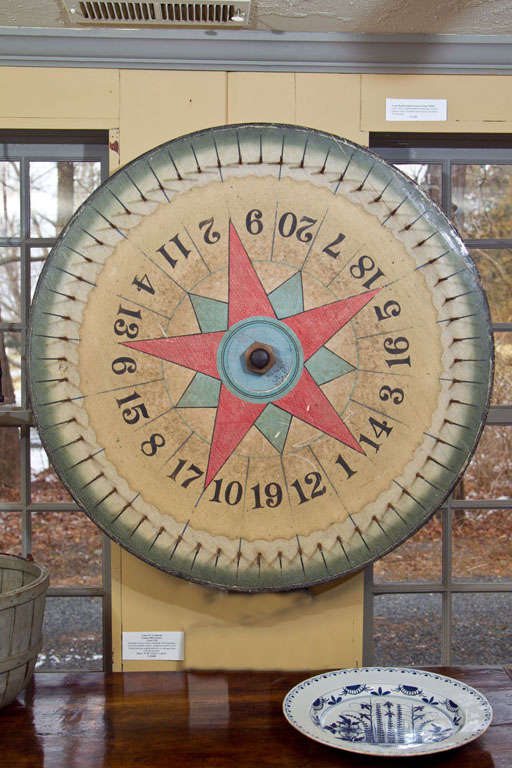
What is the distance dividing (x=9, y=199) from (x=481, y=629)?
1874 mm

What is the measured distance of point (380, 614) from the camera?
191 centimetres

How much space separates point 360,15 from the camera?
1514mm

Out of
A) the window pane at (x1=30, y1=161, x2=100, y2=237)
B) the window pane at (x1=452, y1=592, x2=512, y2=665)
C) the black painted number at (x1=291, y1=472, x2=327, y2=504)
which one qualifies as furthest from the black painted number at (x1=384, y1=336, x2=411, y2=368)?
the window pane at (x1=30, y1=161, x2=100, y2=237)

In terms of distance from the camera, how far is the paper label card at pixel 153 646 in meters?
1.62

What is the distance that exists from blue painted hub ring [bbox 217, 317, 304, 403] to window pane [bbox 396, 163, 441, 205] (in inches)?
26.4

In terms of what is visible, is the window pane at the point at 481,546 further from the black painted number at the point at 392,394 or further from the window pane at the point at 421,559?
the black painted number at the point at 392,394

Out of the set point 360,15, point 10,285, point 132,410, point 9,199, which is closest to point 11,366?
point 10,285

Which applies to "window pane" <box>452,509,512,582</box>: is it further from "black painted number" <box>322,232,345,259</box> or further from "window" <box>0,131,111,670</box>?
"window" <box>0,131,111,670</box>

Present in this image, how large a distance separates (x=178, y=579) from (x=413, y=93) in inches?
54.2

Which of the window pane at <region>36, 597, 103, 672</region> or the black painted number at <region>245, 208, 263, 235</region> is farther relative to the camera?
the window pane at <region>36, 597, 103, 672</region>

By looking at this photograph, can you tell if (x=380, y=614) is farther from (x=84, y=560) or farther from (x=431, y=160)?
(x=431, y=160)

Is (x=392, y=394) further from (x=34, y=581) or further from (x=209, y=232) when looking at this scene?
(x=34, y=581)

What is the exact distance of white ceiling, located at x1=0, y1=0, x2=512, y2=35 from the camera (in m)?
1.46

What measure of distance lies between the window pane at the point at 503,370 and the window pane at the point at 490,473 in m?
0.11
